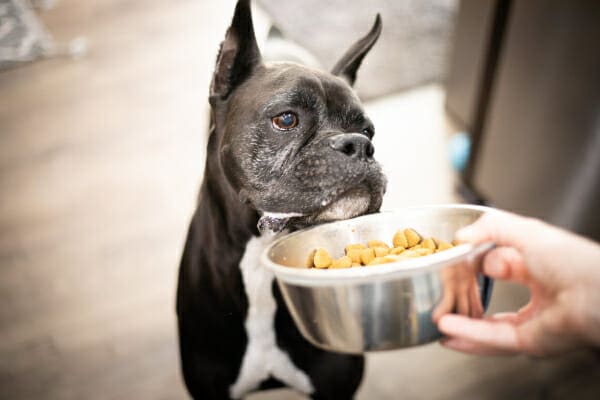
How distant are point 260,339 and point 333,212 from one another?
1.57ft

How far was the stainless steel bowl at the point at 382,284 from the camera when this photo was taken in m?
0.64

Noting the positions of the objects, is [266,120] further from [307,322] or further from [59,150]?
[59,150]

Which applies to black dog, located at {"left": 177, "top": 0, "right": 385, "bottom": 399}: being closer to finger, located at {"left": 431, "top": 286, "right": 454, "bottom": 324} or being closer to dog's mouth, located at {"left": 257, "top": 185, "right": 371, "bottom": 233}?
dog's mouth, located at {"left": 257, "top": 185, "right": 371, "bottom": 233}

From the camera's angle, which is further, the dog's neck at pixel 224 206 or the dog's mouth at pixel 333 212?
the dog's neck at pixel 224 206

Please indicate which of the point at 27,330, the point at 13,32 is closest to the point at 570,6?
the point at 13,32

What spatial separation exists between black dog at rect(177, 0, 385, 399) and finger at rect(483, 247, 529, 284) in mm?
178

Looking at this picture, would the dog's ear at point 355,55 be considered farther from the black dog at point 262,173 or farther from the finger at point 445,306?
the finger at point 445,306

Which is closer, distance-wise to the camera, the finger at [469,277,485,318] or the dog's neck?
the finger at [469,277,485,318]

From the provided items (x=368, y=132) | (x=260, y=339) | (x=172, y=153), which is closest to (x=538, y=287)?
(x=368, y=132)

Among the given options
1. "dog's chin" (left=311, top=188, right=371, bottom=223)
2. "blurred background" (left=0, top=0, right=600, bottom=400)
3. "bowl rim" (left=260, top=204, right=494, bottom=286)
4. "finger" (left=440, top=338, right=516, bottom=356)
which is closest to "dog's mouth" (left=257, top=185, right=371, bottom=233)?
"dog's chin" (left=311, top=188, right=371, bottom=223)

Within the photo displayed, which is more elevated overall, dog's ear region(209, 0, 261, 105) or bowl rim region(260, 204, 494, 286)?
dog's ear region(209, 0, 261, 105)

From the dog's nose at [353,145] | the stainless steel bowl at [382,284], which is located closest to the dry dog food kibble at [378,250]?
the stainless steel bowl at [382,284]

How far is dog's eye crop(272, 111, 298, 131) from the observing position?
2.56 feet

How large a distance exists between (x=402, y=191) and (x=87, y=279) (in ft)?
3.91
